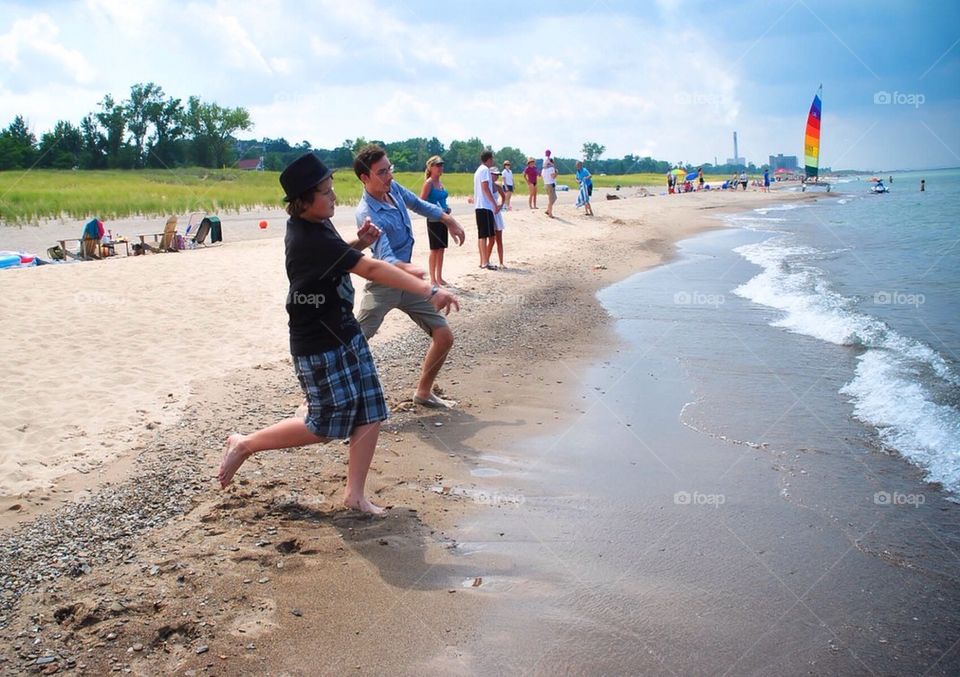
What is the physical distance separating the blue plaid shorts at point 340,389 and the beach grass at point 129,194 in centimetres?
860

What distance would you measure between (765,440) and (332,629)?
398cm

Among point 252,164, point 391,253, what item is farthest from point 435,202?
point 252,164

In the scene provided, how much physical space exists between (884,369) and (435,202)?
20.2 feet

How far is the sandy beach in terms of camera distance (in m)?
3.50

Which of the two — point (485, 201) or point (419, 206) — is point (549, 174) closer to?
point (485, 201)

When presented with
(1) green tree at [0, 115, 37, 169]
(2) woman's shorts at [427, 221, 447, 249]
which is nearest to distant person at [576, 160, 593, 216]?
(2) woman's shorts at [427, 221, 447, 249]

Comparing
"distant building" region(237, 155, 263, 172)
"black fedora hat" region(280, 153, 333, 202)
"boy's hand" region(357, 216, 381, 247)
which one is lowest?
"boy's hand" region(357, 216, 381, 247)

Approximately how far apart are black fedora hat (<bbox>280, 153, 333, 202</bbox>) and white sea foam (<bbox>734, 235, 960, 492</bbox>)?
4619 millimetres

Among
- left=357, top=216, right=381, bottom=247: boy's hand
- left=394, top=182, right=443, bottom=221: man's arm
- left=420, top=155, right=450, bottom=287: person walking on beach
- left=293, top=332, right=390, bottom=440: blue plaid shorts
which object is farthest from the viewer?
left=420, top=155, right=450, bottom=287: person walking on beach

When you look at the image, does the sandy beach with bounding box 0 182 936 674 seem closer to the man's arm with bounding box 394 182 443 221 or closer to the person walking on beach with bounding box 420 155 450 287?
the person walking on beach with bounding box 420 155 450 287

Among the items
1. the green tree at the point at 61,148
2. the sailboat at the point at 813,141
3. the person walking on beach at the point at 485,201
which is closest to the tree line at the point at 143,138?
the green tree at the point at 61,148

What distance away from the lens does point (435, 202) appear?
11.1 meters

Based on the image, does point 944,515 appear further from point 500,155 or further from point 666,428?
point 500,155

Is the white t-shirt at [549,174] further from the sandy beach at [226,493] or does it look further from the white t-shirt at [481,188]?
the sandy beach at [226,493]
